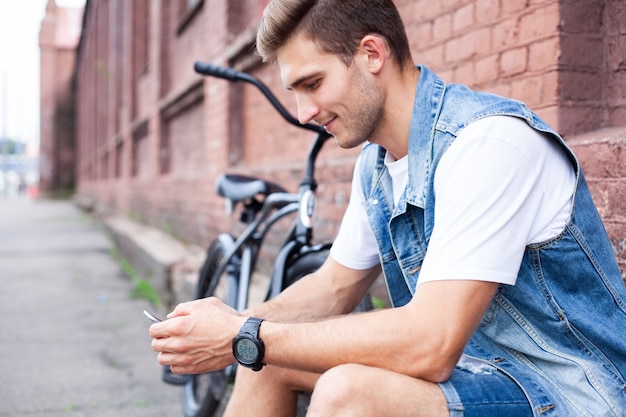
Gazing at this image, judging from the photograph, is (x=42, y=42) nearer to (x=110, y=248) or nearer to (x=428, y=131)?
(x=110, y=248)

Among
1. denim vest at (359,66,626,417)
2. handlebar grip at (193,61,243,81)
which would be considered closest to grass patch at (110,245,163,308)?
handlebar grip at (193,61,243,81)

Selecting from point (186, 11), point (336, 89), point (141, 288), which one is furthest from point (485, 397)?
point (186, 11)

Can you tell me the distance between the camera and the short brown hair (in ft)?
5.87

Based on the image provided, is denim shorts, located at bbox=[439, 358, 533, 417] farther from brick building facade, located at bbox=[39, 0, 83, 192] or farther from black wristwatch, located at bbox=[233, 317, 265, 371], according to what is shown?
brick building facade, located at bbox=[39, 0, 83, 192]

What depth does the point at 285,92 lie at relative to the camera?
16.4ft

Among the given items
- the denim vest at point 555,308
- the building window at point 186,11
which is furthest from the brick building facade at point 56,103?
the denim vest at point 555,308

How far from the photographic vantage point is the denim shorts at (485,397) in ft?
4.91

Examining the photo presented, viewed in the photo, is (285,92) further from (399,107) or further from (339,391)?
(339,391)

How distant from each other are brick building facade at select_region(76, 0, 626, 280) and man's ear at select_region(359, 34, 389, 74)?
779mm

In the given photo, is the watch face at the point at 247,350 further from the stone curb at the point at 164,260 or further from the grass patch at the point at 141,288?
the grass patch at the point at 141,288

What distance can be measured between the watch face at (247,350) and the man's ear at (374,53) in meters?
0.78

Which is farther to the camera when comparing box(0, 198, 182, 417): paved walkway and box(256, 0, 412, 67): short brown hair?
box(0, 198, 182, 417): paved walkway

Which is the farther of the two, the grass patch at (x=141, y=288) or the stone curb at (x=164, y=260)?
the grass patch at (x=141, y=288)

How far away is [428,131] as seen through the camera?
1720mm
